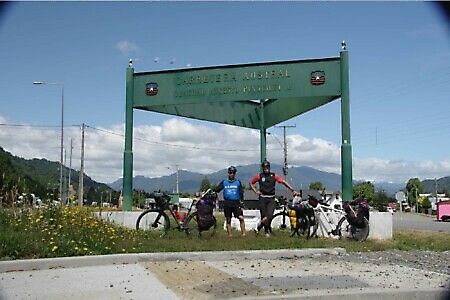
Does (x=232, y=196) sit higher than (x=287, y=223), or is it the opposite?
(x=232, y=196)

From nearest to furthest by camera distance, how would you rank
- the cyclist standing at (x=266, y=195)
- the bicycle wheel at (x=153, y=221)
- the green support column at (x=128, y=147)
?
the cyclist standing at (x=266, y=195)
the bicycle wheel at (x=153, y=221)
the green support column at (x=128, y=147)

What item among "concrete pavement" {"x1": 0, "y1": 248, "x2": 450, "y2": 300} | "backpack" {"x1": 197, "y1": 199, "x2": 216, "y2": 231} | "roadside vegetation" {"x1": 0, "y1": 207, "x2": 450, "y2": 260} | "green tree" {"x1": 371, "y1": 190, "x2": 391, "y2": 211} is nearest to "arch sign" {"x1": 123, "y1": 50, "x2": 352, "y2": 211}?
"roadside vegetation" {"x1": 0, "y1": 207, "x2": 450, "y2": 260}

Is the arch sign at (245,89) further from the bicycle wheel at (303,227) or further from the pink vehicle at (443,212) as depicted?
the pink vehicle at (443,212)

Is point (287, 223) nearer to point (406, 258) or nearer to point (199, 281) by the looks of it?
point (406, 258)

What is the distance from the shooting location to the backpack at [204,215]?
38.0 feet

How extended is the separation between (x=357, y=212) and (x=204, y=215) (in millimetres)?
3243


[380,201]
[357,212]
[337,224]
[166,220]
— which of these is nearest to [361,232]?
[357,212]

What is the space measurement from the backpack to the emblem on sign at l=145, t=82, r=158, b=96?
5.42 meters

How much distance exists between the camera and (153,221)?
1299 centimetres

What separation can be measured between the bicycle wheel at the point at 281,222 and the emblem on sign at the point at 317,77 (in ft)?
11.7

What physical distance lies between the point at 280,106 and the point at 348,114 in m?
3.90

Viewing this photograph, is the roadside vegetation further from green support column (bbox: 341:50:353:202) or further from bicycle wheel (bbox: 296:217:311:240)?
green support column (bbox: 341:50:353:202)

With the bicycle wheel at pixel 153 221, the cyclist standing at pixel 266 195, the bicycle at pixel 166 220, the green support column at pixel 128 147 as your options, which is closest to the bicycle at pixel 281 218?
the cyclist standing at pixel 266 195

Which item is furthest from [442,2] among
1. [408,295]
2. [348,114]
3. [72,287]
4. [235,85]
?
[235,85]
